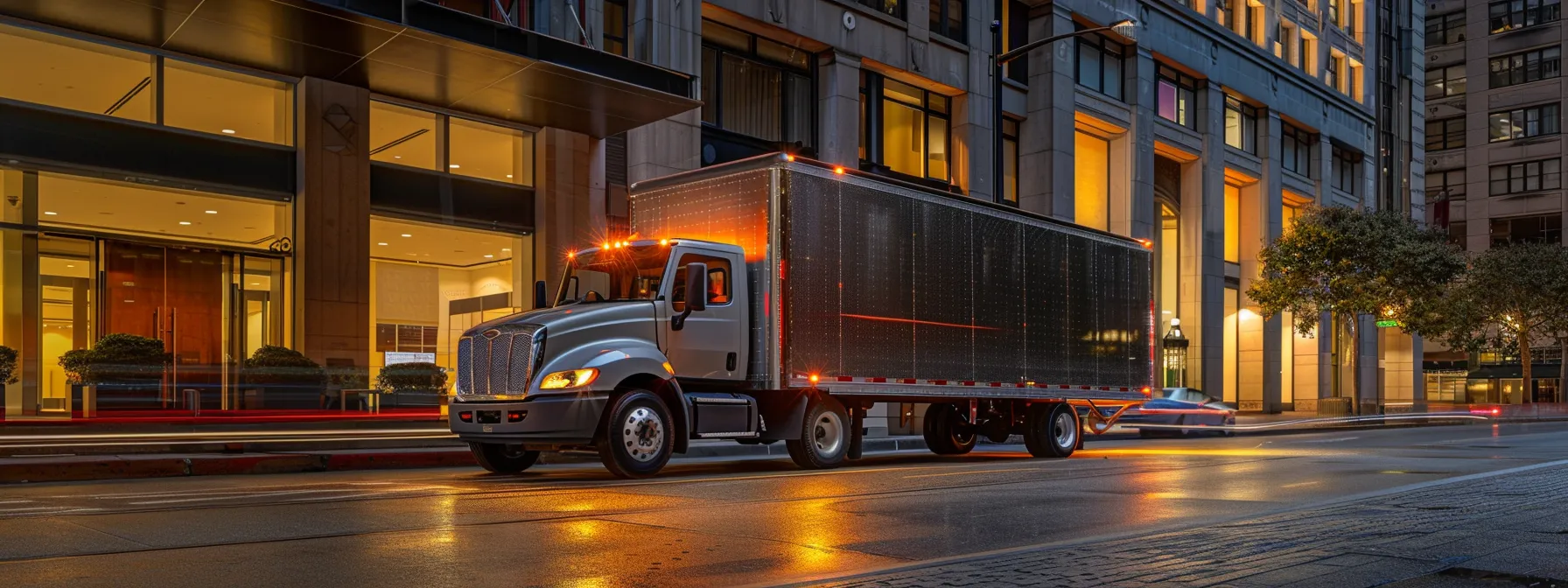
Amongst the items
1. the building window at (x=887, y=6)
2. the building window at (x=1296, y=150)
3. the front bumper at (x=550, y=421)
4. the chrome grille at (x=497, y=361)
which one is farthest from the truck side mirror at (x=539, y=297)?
the building window at (x=1296, y=150)

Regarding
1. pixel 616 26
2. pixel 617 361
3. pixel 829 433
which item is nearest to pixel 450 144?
pixel 616 26

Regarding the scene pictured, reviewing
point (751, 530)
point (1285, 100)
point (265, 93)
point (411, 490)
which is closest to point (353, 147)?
point (265, 93)

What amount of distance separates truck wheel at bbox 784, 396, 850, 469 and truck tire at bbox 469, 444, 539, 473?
3240 millimetres

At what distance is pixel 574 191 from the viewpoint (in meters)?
25.9

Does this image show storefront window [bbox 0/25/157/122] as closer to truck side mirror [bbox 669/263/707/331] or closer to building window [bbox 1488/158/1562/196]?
truck side mirror [bbox 669/263/707/331]

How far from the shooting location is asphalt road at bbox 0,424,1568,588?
23.6ft

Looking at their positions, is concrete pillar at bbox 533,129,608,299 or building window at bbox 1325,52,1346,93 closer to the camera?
concrete pillar at bbox 533,129,608,299

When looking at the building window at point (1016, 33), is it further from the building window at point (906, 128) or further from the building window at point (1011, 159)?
the building window at point (906, 128)

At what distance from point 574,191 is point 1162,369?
26090 mm

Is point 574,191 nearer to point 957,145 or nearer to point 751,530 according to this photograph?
point 957,145

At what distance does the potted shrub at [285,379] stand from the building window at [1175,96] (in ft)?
102

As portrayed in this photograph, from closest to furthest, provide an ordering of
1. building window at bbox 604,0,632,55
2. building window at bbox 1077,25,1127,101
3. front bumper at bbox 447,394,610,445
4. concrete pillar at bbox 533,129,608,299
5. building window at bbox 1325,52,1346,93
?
front bumper at bbox 447,394,610,445 → concrete pillar at bbox 533,129,608,299 → building window at bbox 604,0,632,55 → building window at bbox 1077,25,1127,101 → building window at bbox 1325,52,1346,93

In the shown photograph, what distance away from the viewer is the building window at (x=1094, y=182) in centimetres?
4262

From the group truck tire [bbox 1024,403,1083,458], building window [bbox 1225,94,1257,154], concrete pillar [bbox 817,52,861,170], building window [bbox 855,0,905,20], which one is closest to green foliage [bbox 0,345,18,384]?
truck tire [bbox 1024,403,1083,458]
